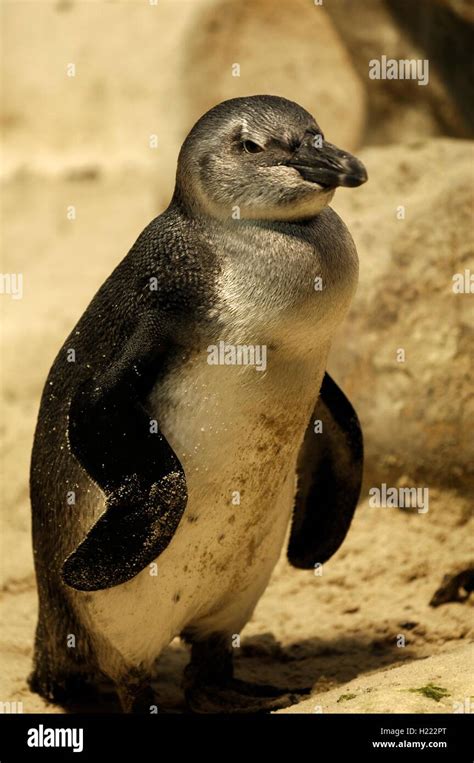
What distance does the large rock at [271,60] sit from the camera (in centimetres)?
753

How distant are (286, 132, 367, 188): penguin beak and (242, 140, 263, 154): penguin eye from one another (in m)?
0.09

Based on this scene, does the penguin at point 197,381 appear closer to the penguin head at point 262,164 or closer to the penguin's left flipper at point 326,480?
the penguin head at point 262,164

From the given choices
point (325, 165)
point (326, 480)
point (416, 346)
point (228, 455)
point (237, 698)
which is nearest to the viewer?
point (325, 165)

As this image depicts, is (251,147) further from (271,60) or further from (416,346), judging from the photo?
(271,60)

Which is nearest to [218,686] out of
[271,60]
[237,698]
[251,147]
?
[237,698]

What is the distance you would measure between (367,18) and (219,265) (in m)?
3.97

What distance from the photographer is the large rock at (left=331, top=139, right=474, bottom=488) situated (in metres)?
4.79

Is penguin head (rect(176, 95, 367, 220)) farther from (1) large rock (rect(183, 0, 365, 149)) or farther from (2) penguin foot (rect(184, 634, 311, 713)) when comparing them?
(1) large rock (rect(183, 0, 365, 149))

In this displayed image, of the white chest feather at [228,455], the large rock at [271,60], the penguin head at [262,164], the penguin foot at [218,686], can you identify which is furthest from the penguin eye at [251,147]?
the large rock at [271,60]

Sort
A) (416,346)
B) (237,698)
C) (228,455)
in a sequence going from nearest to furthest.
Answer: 1. (228,455)
2. (237,698)
3. (416,346)

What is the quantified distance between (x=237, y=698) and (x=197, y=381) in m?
1.13

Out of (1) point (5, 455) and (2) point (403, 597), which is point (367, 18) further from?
(2) point (403, 597)

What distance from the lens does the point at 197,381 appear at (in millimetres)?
3268

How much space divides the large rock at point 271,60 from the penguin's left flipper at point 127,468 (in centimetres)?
455
